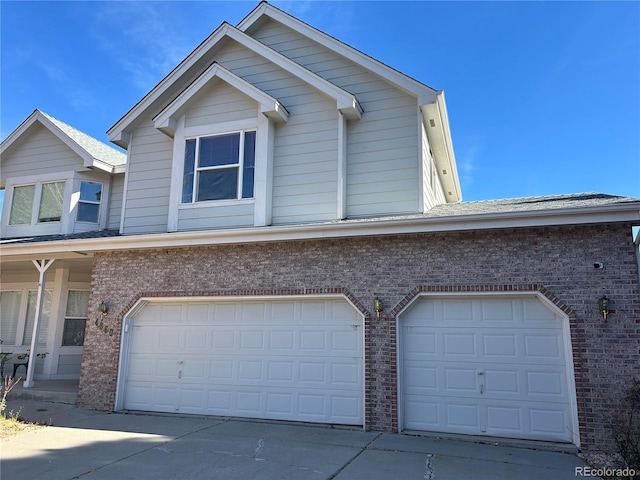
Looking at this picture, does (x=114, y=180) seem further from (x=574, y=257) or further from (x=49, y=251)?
(x=574, y=257)

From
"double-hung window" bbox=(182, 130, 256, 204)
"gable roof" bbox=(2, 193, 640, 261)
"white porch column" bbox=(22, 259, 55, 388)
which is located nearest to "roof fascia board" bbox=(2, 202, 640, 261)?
"gable roof" bbox=(2, 193, 640, 261)

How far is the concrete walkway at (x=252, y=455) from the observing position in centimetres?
573

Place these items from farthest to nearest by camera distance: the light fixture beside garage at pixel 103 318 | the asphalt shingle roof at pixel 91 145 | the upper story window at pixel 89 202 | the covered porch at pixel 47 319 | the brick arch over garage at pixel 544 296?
the covered porch at pixel 47 319
the asphalt shingle roof at pixel 91 145
the upper story window at pixel 89 202
the light fixture beside garage at pixel 103 318
the brick arch over garage at pixel 544 296

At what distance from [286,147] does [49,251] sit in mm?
6142

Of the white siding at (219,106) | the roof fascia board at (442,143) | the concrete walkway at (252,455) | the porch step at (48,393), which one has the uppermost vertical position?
the white siding at (219,106)

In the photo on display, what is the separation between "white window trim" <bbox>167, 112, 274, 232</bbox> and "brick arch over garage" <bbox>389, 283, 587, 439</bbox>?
3.42 m

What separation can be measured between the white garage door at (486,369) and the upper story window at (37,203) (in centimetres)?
1025

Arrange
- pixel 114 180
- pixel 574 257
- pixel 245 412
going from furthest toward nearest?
pixel 114 180 < pixel 245 412 < pixel 574 257

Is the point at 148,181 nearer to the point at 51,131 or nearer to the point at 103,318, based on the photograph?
the point at 103,318

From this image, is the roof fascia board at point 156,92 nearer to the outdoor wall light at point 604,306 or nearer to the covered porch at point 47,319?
the covered porch at point 47,319

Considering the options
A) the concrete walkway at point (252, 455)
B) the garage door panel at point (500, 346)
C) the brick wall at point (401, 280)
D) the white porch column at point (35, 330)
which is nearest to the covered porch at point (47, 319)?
the white porch column at point (35, 330)

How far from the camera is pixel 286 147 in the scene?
10039 mm

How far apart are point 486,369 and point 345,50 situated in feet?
23.9

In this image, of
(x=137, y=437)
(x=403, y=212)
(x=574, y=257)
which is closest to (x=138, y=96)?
(x=403, y=212)
